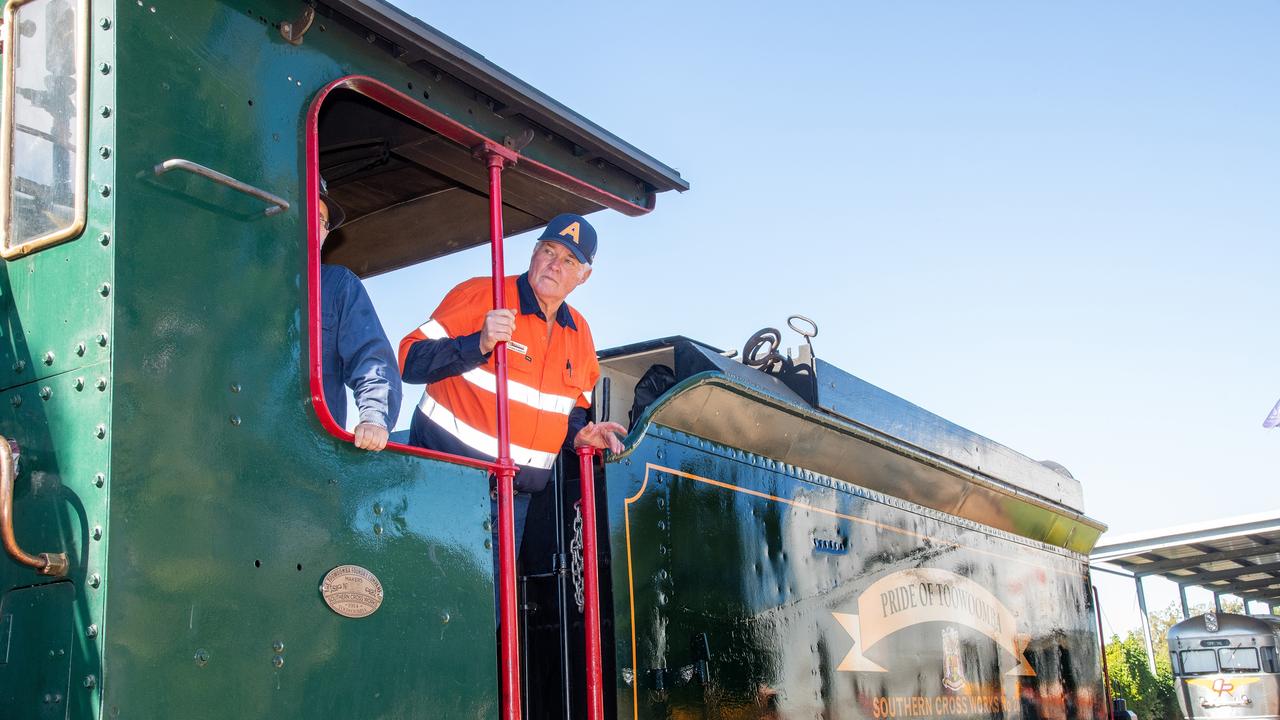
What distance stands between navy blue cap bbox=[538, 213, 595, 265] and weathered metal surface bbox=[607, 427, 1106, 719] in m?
0.66

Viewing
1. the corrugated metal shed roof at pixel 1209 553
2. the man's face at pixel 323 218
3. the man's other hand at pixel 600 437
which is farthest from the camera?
the corrugated metal shed roof at pixel 1209 553

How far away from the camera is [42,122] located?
2506 mm

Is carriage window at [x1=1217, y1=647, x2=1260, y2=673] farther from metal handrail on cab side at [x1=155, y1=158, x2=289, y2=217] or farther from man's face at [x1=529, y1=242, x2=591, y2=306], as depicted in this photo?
metal handrail on cab side at [x1=155, y1=158, x2=289, y2=217]

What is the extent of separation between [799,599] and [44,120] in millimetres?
3113

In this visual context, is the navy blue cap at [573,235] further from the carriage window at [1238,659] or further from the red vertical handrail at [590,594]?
the carriage window at [1238,659]

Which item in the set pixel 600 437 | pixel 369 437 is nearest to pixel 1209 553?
pixel 600 437

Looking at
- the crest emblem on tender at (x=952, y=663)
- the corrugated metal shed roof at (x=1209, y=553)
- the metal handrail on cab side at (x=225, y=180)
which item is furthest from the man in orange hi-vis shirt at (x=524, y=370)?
the corrugated metal shed roof at (x=1209, y=553)

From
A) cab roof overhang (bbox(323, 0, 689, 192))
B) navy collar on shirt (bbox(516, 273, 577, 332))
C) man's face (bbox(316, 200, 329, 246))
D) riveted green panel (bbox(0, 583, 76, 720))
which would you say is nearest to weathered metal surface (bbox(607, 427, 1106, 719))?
navy collar on shirt (bbox(516, 273, 577, 332))

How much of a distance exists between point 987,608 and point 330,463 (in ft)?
14.3

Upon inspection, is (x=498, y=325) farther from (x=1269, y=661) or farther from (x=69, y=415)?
(x=1269, y=661)

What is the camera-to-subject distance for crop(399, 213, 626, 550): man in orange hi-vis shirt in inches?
136

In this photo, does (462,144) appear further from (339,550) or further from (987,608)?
(987,608)

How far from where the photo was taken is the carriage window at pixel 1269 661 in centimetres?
1948

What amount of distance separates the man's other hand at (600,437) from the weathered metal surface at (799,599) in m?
0.10
